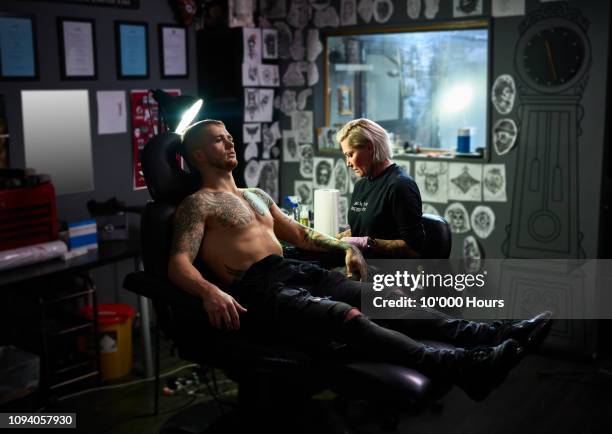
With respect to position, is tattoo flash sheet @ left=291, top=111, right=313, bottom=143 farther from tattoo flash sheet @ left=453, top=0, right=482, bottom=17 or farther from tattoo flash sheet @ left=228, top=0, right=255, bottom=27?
tattoo flash sheet @ left=453, top=0, right=482, bottom=17

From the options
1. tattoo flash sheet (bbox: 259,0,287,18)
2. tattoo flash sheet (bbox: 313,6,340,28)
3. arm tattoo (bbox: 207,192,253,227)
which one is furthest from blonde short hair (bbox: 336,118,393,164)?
tattoo flash sheet (bbox: 259,0,287,18)

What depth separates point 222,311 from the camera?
2.33 m

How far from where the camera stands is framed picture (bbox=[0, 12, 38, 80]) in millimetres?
3479

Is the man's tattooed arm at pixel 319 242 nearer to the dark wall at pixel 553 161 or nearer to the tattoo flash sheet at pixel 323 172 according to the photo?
the dark wall at pixel 553 161

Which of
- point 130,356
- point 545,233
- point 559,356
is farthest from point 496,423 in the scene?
point 130,356

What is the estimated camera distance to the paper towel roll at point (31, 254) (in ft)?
10.4

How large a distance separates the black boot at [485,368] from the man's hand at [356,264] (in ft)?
2.21

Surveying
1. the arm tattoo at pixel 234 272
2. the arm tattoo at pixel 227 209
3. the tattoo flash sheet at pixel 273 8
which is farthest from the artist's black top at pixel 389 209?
the tattoo flash sheet at pixel 273 8

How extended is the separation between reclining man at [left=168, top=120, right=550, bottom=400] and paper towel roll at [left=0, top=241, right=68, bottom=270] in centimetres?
94

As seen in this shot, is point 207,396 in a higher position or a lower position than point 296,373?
lower

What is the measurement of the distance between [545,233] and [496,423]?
3.78 feet

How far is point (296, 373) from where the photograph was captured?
88.5 inches

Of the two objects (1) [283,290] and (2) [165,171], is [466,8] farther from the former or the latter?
(1) [283,290]

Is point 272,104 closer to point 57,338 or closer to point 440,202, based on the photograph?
point 440,202
